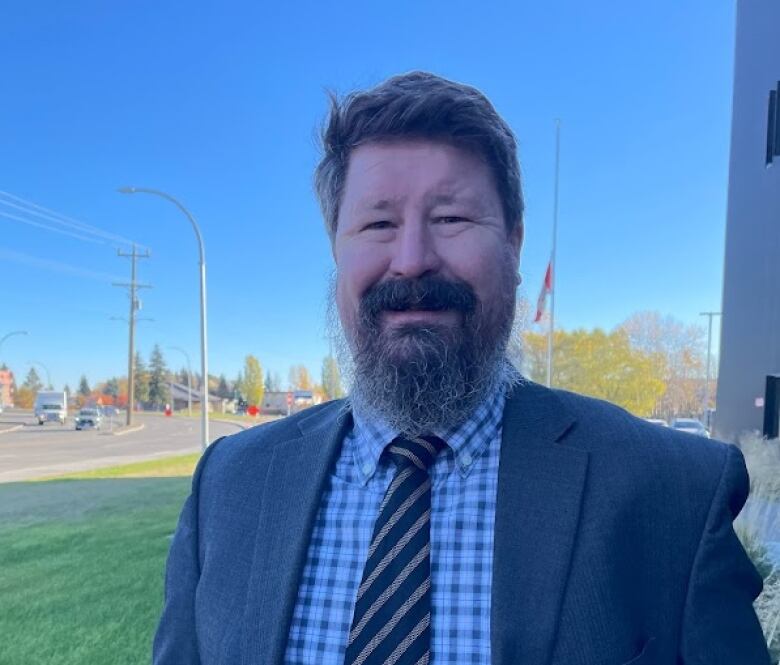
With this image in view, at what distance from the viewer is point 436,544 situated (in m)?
1.30

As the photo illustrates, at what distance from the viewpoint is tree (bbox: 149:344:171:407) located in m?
93.5

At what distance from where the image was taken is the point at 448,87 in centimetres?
151

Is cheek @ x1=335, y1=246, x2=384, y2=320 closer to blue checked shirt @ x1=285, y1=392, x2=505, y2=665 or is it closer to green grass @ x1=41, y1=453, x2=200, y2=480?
blue checked shirt @ x1=285, y1=392, x2=505, y2=665

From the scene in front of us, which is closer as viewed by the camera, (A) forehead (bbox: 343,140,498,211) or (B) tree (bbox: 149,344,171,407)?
(A) forehead (bbox: 343,140,498,211)

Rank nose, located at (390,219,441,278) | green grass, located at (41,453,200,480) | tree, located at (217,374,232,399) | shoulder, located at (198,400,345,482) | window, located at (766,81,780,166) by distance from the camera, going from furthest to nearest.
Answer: tree, located at (217,374,232,399) → green grass, located at (41,453,200,480) → window, located at (766,81,780,166) → shoulder, located at (198,400,345,482) → nose, located at (390,219,441,278)

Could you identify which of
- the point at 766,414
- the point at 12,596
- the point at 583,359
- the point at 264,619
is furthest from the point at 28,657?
the point at 583,359

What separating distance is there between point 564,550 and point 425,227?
72cm

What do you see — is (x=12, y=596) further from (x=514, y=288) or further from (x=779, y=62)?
(x=779, y=62)

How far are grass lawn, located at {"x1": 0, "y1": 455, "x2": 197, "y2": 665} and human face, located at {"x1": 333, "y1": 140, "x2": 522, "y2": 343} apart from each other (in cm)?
448

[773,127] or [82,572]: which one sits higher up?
[773,127]

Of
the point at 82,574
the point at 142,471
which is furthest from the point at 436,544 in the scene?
the point at 142,471

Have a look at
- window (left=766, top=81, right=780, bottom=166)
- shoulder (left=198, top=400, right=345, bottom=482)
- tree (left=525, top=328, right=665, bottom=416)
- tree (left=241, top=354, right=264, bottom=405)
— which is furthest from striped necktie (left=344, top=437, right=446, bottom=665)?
tree (left=241, top=354, right=264, bottom=405)

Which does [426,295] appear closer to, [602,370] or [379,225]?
[379,225]

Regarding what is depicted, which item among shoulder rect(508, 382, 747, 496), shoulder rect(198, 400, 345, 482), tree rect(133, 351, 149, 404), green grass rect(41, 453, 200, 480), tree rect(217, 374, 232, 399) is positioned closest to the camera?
shoulder rect(508, 382, 747, 496)
